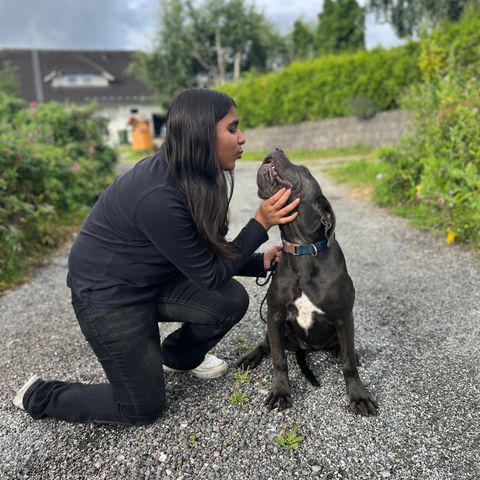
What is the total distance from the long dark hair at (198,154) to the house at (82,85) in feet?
124

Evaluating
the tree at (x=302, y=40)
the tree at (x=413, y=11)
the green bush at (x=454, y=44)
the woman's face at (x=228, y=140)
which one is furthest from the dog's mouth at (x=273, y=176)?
the tree at (x=302, y=40)

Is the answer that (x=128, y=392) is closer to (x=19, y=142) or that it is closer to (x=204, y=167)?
(x=204, y=167)

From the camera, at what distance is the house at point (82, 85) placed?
39.5 metres

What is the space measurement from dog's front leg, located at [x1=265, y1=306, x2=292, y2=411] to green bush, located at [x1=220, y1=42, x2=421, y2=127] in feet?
47.2

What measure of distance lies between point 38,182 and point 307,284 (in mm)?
5421

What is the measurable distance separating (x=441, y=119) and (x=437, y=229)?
156 cm

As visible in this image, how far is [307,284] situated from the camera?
2.56 metres

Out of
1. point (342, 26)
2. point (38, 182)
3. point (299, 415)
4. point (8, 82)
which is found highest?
point (342, 26)

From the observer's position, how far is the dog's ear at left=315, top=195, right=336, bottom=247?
8.06ft

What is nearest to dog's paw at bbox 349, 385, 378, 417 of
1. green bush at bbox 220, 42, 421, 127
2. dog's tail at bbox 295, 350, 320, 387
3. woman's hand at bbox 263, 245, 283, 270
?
dog's tail at bbox 295, 350, 320, 387

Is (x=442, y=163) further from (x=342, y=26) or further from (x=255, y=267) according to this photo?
(x=342, y=26)

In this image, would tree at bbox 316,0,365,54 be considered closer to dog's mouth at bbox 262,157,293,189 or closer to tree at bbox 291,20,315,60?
tree at bbox 291,20,315,60

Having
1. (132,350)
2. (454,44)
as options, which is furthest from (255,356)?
(454,44)

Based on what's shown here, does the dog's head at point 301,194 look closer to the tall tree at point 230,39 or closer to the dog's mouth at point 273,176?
the dog's mouth at point 273,176
